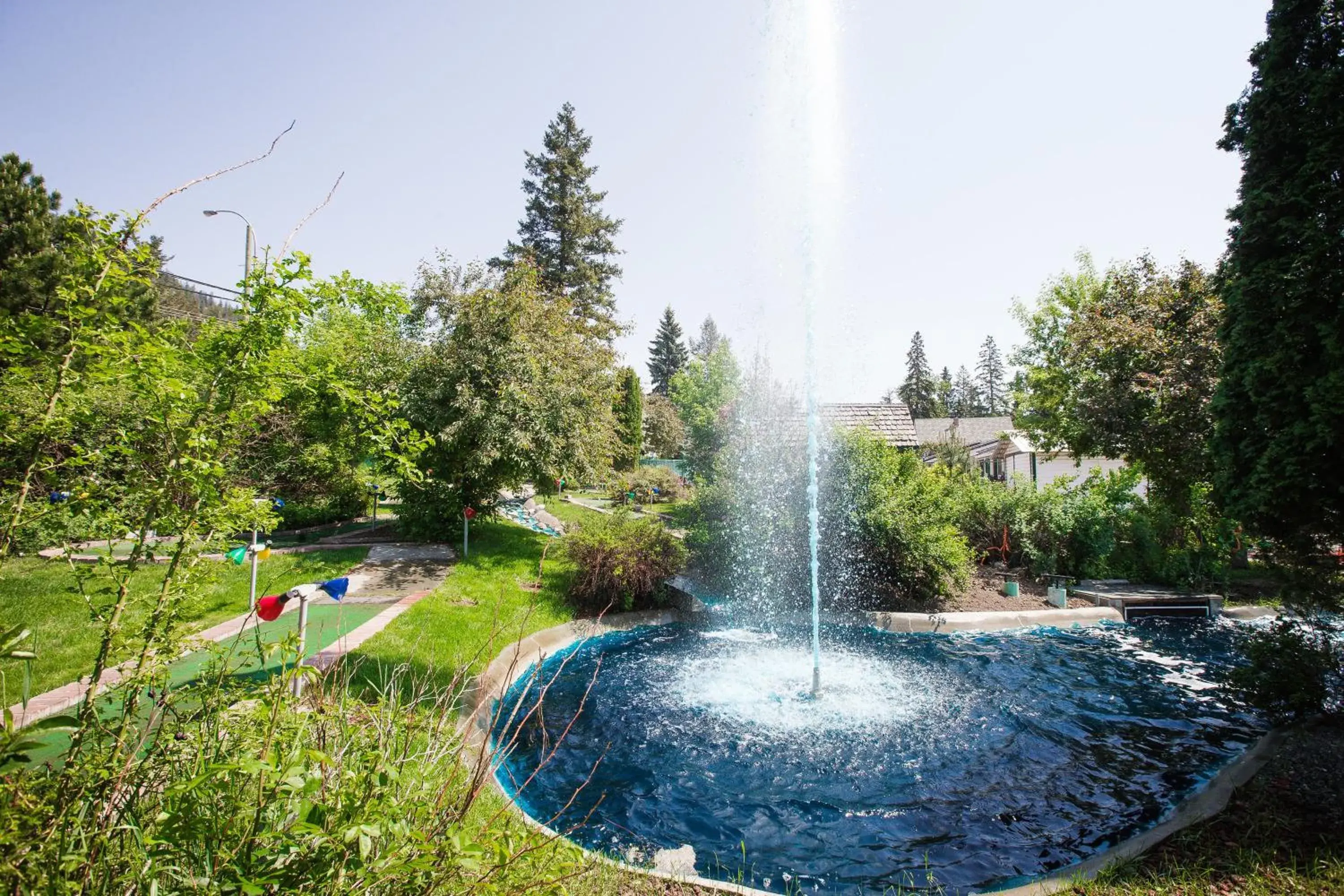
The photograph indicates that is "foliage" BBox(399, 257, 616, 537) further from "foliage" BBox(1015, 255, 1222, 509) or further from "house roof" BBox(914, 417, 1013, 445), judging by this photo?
"house roof" BBox(914, 417, 1013, 445)

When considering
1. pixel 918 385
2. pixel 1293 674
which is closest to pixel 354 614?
pixel 1293 674

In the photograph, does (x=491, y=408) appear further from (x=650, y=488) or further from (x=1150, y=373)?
(x=1150, y=373)

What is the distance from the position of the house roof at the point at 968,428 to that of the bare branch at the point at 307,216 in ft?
121

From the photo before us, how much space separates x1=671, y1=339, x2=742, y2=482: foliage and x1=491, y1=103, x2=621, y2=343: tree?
784cm

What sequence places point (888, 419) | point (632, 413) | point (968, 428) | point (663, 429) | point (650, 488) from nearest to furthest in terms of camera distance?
point (888, 419) < point (650, 488) < point (632, 413) < point (663, 429) < point (968, 428)

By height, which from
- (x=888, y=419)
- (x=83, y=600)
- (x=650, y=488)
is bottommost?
(x=83, y=600)

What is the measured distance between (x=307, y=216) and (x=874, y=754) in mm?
5740

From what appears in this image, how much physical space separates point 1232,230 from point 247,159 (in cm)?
829

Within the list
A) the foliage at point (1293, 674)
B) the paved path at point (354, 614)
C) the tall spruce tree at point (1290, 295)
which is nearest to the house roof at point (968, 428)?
the tall spruce tree at point (1290, 295)

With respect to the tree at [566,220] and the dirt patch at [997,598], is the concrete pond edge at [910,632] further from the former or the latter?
the tree at [566,220]

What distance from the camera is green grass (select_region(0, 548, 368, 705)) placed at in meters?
2.33

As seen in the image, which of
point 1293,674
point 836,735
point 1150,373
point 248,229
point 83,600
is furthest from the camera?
point 1150,373

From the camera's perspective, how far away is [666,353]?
56938 millimetres

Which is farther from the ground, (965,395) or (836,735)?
(965,395)
